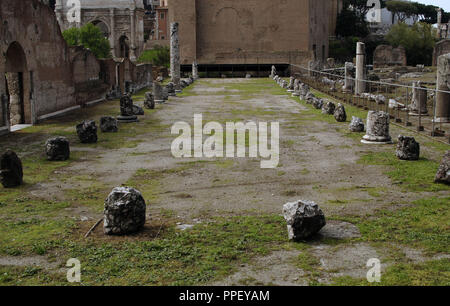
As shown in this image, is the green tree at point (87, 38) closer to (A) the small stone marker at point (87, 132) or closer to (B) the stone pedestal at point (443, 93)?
(A) the small stone marker at point (87, 132)

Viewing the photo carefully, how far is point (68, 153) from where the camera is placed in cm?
920

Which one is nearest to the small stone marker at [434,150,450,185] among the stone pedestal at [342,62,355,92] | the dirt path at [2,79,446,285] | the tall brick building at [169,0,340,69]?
the dirt path at [2,79,446,285]

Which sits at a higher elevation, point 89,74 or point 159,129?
point 89,74

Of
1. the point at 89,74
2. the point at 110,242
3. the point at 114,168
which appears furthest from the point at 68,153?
the point at 89,74

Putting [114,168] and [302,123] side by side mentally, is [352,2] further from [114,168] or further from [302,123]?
[114,168]

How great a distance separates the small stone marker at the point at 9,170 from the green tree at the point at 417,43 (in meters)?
48.2

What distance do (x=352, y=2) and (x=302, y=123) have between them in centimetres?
6810

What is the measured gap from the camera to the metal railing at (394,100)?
38.4 ft

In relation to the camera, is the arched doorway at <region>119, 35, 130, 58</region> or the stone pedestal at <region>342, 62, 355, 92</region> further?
the arched doorway at <region>119, 35, 130, 58</region>

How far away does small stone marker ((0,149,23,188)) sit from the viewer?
23.5 feet

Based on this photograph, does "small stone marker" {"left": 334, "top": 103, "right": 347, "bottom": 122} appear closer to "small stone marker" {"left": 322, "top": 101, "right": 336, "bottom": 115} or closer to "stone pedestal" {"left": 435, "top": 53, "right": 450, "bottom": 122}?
"small stone marker" {"left": 322, "top": 101, "right": 336, "bottom": 115}

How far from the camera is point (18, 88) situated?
13.5 meters

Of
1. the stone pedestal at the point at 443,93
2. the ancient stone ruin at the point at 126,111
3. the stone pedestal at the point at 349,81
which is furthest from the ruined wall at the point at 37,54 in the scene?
the stone pedestal at the point at 349,81

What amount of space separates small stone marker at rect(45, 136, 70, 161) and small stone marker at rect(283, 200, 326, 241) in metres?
5.23
